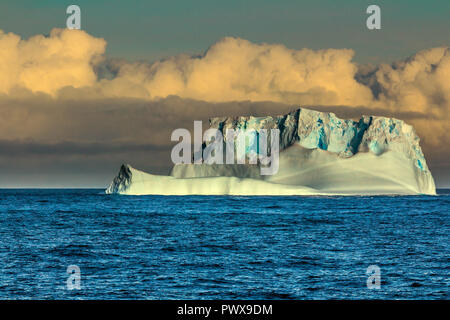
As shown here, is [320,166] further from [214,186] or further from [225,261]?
[225,261]

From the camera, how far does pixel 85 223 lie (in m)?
37.1

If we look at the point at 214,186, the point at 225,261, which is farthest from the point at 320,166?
the point at 225,261

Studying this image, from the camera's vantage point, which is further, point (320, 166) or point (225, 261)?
point (320, 166)

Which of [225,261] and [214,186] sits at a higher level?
[214,186]

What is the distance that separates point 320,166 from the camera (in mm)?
91062

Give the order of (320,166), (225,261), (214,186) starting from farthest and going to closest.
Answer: (320,166) < (214,186) < (225,261)

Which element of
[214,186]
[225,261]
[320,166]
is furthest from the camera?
[320,166]

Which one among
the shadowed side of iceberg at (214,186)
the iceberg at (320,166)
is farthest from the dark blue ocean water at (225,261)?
the iceberg at (320,166)

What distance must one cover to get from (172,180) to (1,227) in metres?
52.6

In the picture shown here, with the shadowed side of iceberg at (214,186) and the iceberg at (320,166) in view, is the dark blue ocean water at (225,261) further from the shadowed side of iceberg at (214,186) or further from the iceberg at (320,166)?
the iceberg at (320,166)

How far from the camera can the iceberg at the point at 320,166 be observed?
283ft
